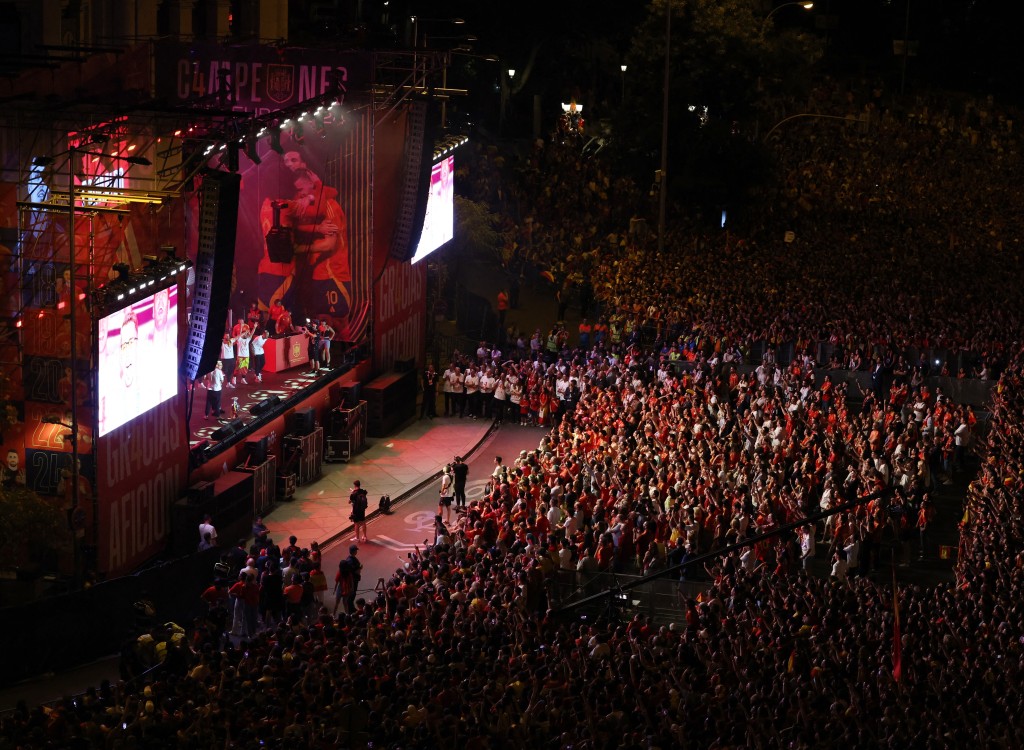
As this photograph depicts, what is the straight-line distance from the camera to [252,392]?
34.1 metres

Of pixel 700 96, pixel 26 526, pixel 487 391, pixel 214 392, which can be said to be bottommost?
pixel 487 391

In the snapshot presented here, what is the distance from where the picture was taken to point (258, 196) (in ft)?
119

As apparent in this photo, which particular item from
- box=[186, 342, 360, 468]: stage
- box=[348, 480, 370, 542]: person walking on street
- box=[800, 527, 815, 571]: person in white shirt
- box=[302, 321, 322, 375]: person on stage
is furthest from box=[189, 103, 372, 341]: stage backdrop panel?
box=[800, 527, 815, 571]: person in white shirt

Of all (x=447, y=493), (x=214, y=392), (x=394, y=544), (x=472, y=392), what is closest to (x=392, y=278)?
(x=472, y=392)

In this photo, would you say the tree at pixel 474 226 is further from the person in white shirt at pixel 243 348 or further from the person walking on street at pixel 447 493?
the person walking on street at pixel 447 493

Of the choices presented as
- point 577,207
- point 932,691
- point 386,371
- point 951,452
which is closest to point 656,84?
point 577,207

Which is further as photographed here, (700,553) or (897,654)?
(700,553)

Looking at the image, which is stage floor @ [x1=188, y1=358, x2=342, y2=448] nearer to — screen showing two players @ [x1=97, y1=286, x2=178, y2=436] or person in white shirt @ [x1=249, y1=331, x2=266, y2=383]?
person in white shirt @ [x1=249, y1=331, x2=266, y2=383]

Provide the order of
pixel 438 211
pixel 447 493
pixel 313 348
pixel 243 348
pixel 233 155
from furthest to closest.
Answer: pixel 438 211 < pixel 313 348 < pixel 243 348 < pixel 447 493 < pixel 233 155

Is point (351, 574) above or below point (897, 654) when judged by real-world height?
below

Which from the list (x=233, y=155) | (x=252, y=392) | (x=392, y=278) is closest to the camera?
(x=233, y=155)

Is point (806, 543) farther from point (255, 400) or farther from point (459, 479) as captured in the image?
point (255, 400)

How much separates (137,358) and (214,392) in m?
5.62

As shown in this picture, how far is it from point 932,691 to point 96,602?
12.5m
